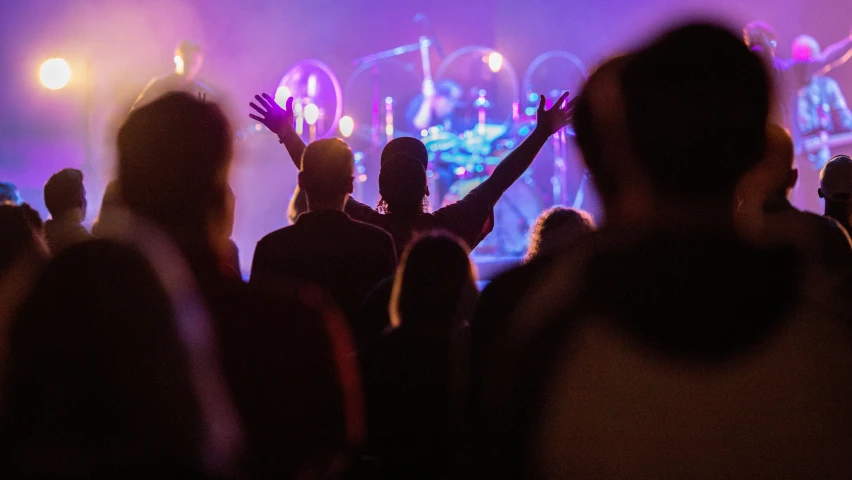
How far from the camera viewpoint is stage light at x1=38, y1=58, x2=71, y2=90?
9469mm

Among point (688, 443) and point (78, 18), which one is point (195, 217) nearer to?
point (688, 443)

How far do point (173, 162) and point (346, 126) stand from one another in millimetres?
9843

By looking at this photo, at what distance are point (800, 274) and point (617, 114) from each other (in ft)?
1.19

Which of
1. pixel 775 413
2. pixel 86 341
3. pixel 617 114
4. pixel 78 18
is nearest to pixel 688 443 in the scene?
pixel 775 413

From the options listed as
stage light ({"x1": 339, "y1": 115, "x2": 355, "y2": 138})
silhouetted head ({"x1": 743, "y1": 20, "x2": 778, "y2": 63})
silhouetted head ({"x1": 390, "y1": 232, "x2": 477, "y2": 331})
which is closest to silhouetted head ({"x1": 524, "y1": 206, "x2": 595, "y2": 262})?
silhouetted head ({"x1": 743, "y1": 20, "x2": 778, "y2": 63})

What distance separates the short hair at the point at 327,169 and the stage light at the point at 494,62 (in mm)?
7969

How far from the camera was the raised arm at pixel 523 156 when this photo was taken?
3.20 meters

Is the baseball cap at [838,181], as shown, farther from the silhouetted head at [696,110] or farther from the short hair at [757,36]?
the silhouetted head at [696,110]

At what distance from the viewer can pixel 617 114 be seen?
4.00ft

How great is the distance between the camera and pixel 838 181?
3502 millimetres

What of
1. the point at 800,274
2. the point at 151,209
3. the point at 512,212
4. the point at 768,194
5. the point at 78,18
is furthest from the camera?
the point at 512,212

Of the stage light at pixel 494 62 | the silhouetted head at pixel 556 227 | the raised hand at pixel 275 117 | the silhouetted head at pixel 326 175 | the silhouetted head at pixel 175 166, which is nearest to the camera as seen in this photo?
the silhouetted head at pixel 175 166

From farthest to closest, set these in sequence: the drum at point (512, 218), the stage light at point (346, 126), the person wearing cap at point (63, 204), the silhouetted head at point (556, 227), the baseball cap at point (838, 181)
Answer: the stage light at point (346, 126), the drum at point (512, 218), the person wearing cap at point (63, 204), the baseball cap at point (838, 181), the silhouetted head at point (556, 227)

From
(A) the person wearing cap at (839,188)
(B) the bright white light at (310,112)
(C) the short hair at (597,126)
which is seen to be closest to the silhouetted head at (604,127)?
(C) the short hair at (597,126)
